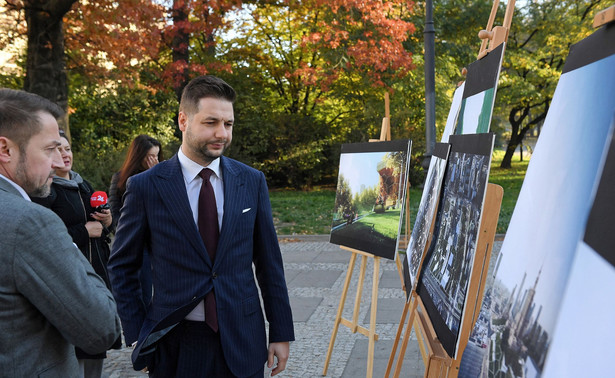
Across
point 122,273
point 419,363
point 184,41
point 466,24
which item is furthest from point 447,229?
point 466,24

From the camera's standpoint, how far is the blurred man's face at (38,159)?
162 centimetres

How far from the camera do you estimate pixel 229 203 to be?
2410 millimetres

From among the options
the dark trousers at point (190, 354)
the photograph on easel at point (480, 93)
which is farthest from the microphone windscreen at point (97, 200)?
the photograph on easel at point (480, 93)

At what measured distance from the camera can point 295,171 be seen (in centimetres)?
1934

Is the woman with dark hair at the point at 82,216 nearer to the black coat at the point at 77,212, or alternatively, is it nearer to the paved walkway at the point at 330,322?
the black coat at the point at 77,212

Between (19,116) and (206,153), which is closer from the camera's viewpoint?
(19,116)

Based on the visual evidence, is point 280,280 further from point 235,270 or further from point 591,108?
point 591,108

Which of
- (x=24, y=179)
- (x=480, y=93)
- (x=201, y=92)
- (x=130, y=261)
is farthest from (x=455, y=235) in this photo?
(x=24, y=179)

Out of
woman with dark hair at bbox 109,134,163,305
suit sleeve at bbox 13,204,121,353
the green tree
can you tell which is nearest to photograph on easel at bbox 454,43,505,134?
suit sleeve at bbox 13,204,121,353

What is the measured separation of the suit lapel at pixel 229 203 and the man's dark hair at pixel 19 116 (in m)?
0.93

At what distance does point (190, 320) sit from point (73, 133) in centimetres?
1598

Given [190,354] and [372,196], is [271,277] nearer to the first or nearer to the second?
[190,354]

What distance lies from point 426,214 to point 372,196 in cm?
142

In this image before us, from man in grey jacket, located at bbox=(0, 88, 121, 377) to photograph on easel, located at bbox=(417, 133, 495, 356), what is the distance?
53.1 inches
